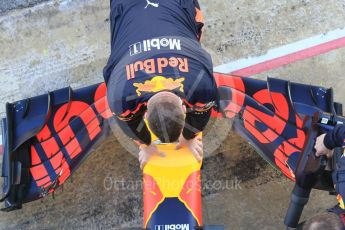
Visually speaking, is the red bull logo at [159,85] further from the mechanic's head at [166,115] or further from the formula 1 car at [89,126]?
the formula 1 car at [89,126]

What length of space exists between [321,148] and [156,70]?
4.85ft

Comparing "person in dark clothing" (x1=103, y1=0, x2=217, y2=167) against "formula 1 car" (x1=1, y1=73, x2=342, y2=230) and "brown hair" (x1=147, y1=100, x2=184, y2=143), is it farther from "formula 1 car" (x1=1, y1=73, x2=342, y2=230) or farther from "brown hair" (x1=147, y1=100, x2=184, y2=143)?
"formula 1 car" (x1=1, y1=73, x2=342, y2=230)

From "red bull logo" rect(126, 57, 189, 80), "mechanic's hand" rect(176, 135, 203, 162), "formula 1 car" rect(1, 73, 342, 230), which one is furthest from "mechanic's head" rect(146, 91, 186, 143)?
"formula 1 car" rect(1, 73, 342, 230)

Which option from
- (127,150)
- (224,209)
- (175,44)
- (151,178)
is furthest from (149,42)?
(224,209)

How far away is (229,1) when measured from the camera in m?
5.73

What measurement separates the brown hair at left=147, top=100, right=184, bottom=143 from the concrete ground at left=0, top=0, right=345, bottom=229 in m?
1.76

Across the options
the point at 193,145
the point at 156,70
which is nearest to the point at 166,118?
the point at 156,70

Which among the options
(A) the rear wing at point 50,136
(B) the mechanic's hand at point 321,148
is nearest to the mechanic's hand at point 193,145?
(B) the mechanic's hand at point 321,148

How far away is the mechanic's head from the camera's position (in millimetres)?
3369

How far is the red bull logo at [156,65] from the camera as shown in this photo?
3.74 metres

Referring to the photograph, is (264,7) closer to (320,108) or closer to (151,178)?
(320,108)

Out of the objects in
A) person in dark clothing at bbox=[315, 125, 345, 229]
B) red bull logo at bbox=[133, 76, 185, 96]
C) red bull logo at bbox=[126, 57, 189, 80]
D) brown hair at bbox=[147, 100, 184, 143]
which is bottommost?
person in dark clothing at bbox=[315, 125, 345, 229]

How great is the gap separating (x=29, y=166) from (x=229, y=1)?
2886mm

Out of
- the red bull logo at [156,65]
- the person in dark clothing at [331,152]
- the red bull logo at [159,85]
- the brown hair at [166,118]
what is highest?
the red bull logo at [156,65]
